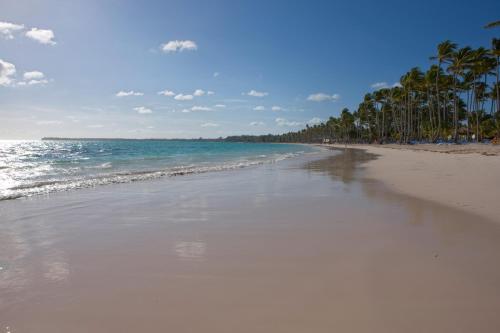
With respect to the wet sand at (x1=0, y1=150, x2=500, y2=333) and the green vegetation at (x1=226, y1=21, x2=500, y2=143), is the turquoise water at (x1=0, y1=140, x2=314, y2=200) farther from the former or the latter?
the green vegetation at (x1=226, y1=21, x2=500, y2=143)

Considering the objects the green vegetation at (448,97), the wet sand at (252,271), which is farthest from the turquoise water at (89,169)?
the green vegetation at (448,97)

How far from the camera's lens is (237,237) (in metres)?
5.71

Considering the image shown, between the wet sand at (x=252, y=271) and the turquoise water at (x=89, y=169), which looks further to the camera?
the turquoise water at (x=89, y=169)

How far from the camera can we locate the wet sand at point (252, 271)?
3.02 m

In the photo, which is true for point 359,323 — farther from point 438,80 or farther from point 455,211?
point 438,80

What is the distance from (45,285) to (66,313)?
0.87m

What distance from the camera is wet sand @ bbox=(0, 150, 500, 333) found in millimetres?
3021

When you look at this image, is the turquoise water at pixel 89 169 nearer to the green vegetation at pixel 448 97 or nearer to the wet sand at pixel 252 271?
the wet sand at pixel 252 271

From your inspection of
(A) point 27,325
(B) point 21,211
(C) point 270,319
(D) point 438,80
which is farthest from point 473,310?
(D) point 438,80

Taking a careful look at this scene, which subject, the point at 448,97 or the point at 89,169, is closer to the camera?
the point at 89,169

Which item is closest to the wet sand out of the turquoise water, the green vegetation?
the turquoise water

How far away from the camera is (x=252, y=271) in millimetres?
4137

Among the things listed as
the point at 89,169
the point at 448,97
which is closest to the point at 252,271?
the point at 89,169

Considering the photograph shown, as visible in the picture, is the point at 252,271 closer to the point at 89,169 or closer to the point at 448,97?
the point at 89,169
